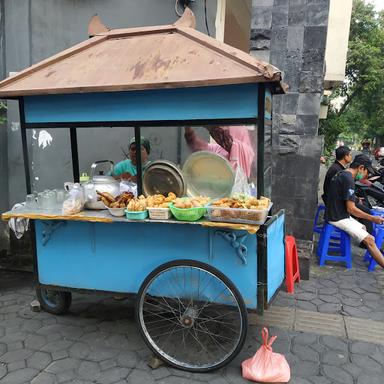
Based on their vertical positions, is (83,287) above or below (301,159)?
below

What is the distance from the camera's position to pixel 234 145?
10.5ft

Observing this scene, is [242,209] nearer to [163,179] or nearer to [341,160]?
[163,179]

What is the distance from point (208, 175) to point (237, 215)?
0.66 metres

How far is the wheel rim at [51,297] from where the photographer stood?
3.69 meters

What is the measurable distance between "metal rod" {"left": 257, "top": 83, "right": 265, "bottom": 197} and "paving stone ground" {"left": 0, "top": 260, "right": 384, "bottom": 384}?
1.37 metres

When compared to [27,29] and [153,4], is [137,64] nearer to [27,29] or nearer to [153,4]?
[153,4]

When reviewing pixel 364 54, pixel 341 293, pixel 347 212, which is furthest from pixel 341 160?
pixel 364 54

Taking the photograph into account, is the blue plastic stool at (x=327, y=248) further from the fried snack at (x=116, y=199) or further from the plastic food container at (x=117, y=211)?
the plastic food container at (x=117, y=211)

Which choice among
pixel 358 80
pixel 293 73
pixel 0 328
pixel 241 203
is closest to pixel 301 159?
pixel 293 73

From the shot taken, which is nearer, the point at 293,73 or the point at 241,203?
the point at 241,203

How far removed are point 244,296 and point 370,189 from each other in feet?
16.6

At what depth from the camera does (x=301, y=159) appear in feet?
15.8

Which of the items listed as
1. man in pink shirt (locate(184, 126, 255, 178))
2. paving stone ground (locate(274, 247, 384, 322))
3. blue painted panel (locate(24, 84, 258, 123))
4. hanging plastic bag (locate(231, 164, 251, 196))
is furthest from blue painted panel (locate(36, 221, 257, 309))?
paving stone ground (locate(274, 247, 384, 322))

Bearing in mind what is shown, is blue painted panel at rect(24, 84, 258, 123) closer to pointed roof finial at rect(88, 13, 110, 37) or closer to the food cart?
the food cart
